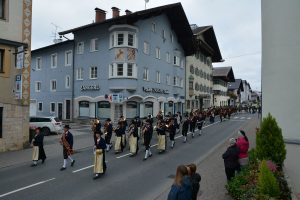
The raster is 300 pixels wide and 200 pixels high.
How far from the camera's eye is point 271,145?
32.4ft

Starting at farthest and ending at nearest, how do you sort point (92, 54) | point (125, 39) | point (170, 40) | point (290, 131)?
point (170, 40) < point (92, 54) < point (125, 39) < point (290, 131)

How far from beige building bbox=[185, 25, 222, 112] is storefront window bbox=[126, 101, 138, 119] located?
15448 millimetres

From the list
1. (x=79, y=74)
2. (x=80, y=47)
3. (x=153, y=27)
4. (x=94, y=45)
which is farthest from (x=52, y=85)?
(x=153, y=27)

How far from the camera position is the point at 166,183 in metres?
10.9

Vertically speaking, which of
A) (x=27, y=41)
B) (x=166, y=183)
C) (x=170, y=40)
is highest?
(x=170, y=40)

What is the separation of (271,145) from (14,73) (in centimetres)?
1423

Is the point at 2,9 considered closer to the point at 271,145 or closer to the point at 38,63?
the point at 271,145

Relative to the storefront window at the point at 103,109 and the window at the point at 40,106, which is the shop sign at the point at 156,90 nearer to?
the storefront window at the point at 103,109

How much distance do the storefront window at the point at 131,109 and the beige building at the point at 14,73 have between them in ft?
51.0

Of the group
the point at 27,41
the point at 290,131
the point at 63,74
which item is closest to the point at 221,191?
the point at 290,131

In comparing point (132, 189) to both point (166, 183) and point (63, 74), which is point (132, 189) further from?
point (63, 74)

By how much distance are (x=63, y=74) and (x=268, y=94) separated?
28157 millimetres

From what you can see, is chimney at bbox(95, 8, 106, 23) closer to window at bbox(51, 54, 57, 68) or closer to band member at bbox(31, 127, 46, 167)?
window at bbox(51, 54, 57, 68)

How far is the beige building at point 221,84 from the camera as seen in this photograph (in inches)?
2692
